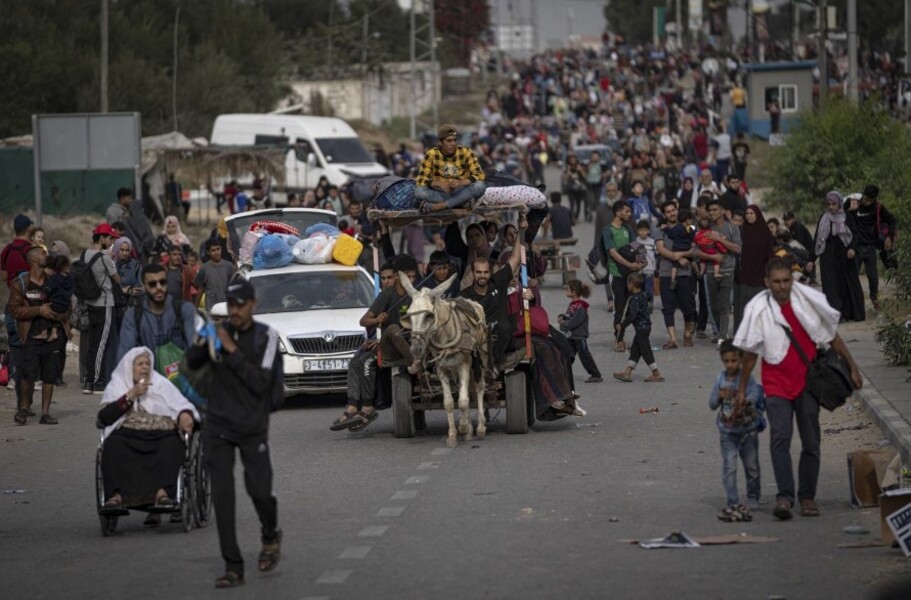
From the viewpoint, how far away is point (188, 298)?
22969 mm

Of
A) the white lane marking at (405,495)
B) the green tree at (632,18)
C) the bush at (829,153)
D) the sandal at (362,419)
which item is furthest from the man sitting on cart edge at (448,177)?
the green tree at (632,18)

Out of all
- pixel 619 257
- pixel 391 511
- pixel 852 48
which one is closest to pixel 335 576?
pixel 391 511

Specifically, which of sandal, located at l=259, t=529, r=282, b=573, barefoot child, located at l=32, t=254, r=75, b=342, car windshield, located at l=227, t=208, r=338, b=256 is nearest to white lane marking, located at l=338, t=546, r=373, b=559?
sandal, located at l=259, t=529, r=282, b=573

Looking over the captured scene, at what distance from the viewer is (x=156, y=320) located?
12.4 metres

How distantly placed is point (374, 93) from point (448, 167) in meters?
80.5

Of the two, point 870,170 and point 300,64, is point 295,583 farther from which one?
point 300,64

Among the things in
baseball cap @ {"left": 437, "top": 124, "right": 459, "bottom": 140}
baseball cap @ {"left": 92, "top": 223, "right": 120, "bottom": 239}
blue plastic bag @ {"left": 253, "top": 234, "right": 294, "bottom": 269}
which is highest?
baseball cap @ {"left": 437, "top": 124, "right": 459, "bottom": 140}

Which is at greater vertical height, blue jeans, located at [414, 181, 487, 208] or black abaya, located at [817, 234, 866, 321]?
blue jeans, located at [414, 181, 487, 208]

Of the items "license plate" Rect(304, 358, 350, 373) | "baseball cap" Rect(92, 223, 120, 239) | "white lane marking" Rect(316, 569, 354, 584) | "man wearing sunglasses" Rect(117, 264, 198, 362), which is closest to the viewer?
"white lane marking" Rect(316, 569, 354, 584)

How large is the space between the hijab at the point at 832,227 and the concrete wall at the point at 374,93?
5858cm

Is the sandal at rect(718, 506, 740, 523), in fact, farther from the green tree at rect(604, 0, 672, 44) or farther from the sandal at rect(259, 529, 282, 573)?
the green tree at rect(604, 0, 672, 44)

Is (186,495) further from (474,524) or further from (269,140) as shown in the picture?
(269,140)

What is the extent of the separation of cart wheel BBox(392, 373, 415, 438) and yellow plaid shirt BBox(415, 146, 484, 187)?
1902mm

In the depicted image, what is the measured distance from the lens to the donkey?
15.7 meters
